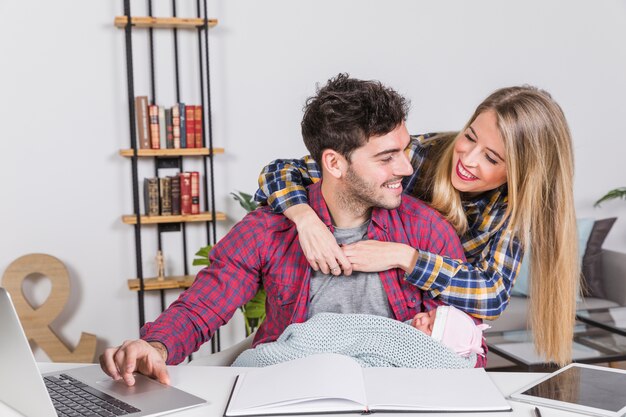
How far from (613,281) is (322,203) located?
2.49 m

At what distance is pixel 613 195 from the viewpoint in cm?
422

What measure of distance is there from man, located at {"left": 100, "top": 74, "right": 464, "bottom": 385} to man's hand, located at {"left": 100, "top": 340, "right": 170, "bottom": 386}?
12.4 inches

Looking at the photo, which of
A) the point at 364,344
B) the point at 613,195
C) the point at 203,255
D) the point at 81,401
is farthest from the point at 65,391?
the point at 613,195

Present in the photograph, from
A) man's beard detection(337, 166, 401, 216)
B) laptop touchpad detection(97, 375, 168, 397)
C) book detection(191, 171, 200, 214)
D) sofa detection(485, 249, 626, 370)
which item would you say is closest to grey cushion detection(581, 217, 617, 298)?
sofa detection(485, 249, 626, 370)

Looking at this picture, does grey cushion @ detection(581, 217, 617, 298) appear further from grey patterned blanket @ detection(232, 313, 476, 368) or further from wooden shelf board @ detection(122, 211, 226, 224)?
grey patterned blanket @ detection(232, 313, 476, 368)

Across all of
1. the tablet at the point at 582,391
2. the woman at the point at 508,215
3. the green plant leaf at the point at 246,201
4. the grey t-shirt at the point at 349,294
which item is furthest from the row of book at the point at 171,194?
the tablet at the point at 582,391

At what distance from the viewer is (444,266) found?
167 centimetres

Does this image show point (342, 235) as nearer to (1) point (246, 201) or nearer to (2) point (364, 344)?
(2) point (364, 344)

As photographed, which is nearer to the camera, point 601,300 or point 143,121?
point 143,121

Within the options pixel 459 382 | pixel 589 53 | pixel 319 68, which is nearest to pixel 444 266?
pixel 459 382

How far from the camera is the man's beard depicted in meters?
1.75

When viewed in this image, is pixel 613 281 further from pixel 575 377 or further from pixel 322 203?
pixel 575 377

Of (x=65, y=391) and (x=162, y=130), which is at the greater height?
(x=162, y=130)

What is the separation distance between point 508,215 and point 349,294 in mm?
461
